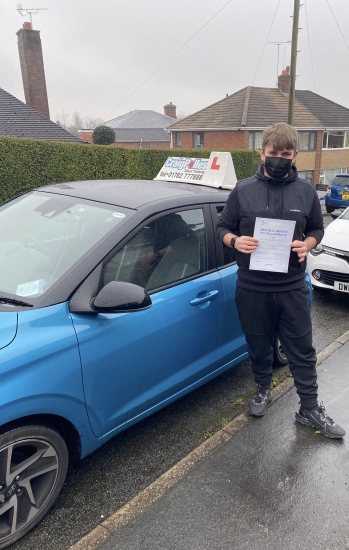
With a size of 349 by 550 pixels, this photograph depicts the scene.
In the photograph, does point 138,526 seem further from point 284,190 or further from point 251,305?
point 284,190

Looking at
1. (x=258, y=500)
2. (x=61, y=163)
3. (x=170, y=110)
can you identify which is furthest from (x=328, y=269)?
(x=170, y=110)

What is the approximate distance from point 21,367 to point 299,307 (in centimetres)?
166

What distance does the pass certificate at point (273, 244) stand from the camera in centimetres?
246

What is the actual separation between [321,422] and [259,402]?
434 mm

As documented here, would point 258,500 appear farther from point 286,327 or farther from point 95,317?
point 95,317

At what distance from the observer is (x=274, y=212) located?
97.7 inches

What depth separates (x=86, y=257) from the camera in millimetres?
2209

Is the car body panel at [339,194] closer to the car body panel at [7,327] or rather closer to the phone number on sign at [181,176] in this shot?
the phone number on sign at [181,176]

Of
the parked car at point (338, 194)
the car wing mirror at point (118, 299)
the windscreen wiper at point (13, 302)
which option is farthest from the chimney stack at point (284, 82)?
the windscreen wiper at point (13, 302)

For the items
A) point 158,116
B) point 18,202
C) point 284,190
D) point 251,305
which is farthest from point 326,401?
point 158,116

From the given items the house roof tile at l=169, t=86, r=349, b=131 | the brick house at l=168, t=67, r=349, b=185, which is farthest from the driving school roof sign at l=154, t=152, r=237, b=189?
the house roof tile at l=169, t=86, r=349, b=131

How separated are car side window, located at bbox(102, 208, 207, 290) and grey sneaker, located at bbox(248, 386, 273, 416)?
102 centimetres

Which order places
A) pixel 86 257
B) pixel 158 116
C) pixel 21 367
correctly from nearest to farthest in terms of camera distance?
pixel 21 367 < pixel 86 257 < pixel 158 116

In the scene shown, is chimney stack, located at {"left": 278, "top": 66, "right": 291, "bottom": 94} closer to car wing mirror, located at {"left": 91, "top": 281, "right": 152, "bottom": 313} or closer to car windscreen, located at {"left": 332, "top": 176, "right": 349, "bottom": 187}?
car windscreen, located at {"left": 332, "top": 176, "right": 349, "bottom": 187}
